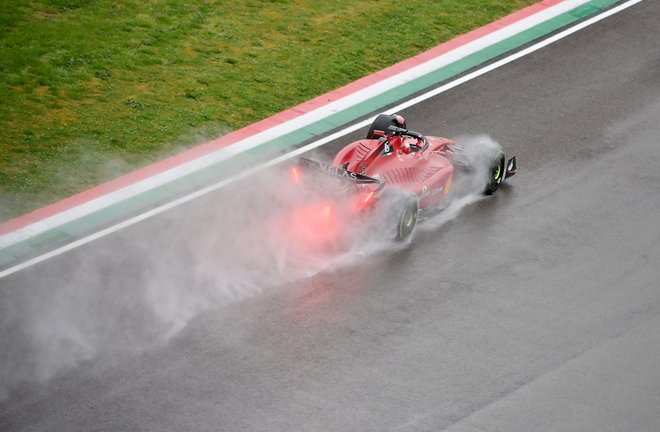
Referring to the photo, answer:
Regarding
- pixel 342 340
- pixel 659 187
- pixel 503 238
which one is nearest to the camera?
pixel 342 340

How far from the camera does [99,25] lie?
73.6 feet

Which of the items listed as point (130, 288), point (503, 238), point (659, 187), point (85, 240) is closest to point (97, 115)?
point (85, 240)

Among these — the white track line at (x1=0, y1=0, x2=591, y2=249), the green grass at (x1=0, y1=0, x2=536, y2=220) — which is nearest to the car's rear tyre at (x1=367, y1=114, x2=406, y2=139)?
the white track line at (x1=0, y1=0, x2=591, y2=249)

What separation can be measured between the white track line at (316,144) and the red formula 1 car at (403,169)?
1.62 meters

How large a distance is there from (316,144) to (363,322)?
16.5ft

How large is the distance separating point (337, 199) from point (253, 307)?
2118 mm

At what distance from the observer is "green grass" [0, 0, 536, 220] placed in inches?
746

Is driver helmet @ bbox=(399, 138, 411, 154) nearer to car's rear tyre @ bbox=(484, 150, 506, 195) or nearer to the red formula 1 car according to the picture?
the red formula 1 car

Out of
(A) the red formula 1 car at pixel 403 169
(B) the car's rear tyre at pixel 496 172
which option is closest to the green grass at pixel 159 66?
(A) the red formula 1 car at pixel 403 169

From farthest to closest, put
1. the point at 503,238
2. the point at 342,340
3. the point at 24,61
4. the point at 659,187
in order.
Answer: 1. the point at 24,61
2. the point at 659,187
3. the point at 503,238
4. the point at 342,340

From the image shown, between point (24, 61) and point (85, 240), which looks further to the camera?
point (24, 61)

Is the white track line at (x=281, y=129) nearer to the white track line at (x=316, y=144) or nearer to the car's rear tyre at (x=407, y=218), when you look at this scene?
the white track line at (x=316, y=144)

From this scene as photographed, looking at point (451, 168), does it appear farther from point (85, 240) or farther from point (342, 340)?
point (85, 240)

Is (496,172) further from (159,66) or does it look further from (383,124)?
(159,66)
